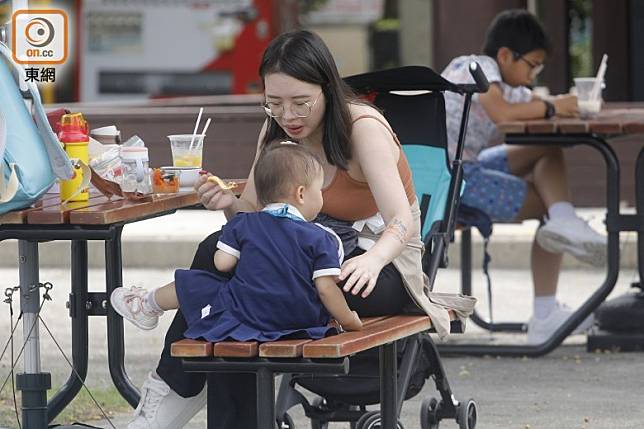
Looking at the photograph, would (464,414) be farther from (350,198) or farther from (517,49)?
(517,49)

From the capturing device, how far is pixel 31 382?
4.32 m

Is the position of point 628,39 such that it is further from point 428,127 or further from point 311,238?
point 311,238

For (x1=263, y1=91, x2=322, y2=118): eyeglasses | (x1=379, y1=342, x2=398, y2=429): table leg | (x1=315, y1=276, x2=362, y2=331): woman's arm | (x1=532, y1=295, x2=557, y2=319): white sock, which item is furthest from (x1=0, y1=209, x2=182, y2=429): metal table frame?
(x1=532, y1=295, x2=557, y2=319): white sock

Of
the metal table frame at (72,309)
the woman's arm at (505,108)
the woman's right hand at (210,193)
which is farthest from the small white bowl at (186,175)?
the woman's arm at (505,108)

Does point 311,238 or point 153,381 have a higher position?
point 311,238

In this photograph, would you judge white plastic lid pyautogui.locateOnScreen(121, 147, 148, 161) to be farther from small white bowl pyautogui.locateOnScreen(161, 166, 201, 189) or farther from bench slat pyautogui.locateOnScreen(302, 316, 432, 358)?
bench slat pyautogui.locateOnScreen(302, 316, 432, 358)

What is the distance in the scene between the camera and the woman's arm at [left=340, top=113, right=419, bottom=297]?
380 cm

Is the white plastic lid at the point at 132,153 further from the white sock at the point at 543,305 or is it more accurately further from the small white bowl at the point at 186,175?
the white sock at the point at 543,305

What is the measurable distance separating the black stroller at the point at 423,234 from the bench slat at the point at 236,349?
0.67 meters

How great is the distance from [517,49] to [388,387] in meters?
2.82

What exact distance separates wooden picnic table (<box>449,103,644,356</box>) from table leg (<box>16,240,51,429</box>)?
8.03 ft

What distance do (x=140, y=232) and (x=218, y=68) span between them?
10.9ft

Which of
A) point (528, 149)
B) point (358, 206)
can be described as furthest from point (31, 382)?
point (528, 149)

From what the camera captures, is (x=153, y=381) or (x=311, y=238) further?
(x=153, y=381)
